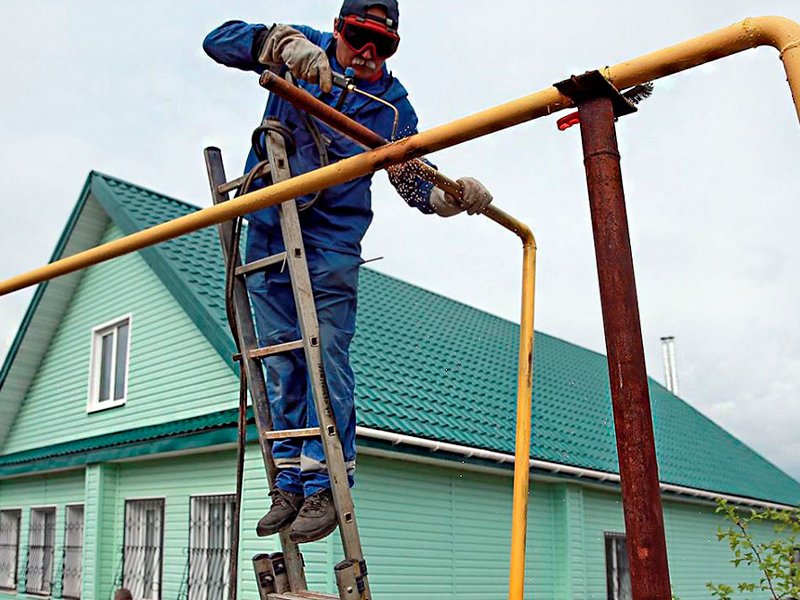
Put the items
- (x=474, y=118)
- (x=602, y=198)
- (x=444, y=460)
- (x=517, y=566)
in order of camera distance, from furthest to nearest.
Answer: (x=444, y=460), (x=517, y=566), (x=474, y=118), (x=602, y=198)

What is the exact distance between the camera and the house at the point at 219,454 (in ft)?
33.4

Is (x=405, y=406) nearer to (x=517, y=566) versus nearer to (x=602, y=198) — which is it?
(x=517, y=566)

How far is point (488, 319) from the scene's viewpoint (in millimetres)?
17547

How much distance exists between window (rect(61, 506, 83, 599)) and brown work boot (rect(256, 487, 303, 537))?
32.3 ft

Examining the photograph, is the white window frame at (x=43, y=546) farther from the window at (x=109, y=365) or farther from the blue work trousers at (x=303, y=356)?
the blue work trousers at (x=303, y=356)

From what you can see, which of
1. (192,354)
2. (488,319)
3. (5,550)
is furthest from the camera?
(488,319)

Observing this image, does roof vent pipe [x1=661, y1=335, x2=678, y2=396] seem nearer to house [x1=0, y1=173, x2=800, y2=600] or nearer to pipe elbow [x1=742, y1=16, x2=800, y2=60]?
house [x1=0, y1=173, x2=800, y2=600]

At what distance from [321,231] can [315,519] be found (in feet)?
3.70

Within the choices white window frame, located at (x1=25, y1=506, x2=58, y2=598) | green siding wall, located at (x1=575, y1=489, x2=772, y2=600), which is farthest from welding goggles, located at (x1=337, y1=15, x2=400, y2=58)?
white window frame, located at (x1=25, y1=506, x2=58, y2=598)

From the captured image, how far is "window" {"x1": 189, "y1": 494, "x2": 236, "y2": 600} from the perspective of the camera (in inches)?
398

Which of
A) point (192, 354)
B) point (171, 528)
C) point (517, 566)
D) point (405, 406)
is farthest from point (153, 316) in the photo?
point (517, 566)

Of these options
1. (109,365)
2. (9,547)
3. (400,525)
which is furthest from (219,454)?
(9,547)

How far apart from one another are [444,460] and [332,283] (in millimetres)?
6956

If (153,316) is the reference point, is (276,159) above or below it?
below
